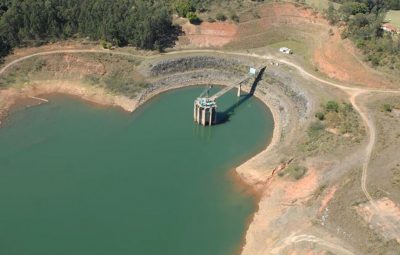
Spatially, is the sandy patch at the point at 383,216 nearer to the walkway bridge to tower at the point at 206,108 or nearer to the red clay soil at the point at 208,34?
the walkway bridge to tower at the point at 206,108

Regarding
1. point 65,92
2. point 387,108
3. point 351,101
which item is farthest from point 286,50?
point 65,92

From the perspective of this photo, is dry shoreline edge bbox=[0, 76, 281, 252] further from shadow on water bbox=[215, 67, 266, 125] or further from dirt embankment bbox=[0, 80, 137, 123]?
shadow on water bbox=[215, 67, 266, 125]

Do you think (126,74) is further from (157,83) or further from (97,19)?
(97,19)

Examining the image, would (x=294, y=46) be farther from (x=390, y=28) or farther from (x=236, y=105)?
(x=236, y=105)

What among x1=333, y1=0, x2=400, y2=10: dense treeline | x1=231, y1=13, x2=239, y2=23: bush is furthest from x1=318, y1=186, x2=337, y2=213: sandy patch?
x1=333, y1=0, x2=400, y2=10: dense treeline

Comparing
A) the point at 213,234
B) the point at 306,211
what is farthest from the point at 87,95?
the point at 306,211

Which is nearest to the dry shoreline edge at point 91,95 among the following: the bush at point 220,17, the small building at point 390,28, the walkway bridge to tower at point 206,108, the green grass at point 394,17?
the walkway bridge to tower at point 206,108
